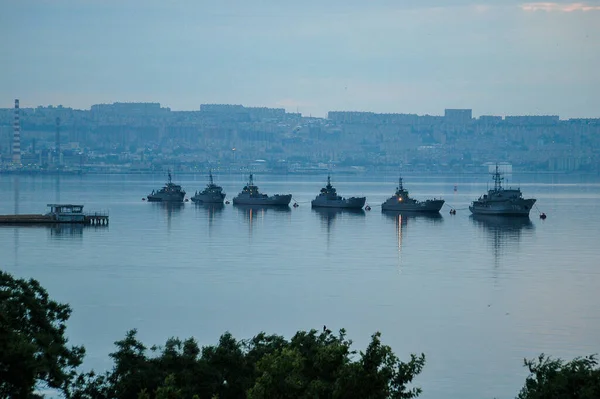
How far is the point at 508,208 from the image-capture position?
6650 centimetres

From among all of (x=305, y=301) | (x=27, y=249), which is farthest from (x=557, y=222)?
(x=305, y=301)

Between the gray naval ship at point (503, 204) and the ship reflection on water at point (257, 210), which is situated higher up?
the gray naval ship at point (503, 204)

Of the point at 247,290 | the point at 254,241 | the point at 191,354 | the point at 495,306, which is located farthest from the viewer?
the point at 254,241

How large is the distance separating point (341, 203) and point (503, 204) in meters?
13.2

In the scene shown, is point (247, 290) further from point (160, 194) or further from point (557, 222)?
point (160, 194)

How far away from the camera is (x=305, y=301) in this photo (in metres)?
29.0

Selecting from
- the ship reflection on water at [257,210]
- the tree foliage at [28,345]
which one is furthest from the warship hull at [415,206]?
the tree foliage at [28,345]

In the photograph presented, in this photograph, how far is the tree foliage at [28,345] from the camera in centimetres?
1258

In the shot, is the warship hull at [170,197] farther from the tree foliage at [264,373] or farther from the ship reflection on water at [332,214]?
the tree foliage at [264,373]

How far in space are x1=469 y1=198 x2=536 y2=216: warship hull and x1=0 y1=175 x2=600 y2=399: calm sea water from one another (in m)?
7.34

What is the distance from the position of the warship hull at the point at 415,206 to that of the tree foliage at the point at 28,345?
55.5 metres

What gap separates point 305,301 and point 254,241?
1930cm

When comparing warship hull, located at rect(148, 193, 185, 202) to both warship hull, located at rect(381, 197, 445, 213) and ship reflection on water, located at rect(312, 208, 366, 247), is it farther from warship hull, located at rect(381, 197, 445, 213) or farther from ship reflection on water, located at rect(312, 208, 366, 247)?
warship hull, located at rect(381, 197, 445, 213)

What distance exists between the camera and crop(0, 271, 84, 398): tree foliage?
41.3 feet
